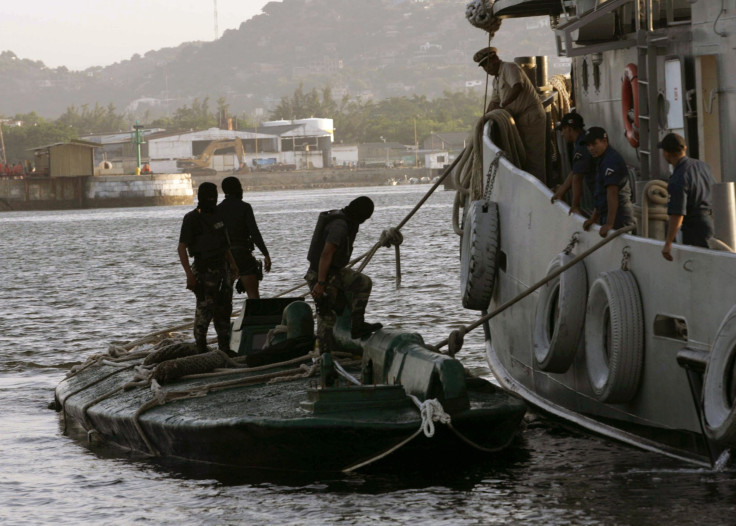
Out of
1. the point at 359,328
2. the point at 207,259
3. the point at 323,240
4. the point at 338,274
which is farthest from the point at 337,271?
the point at 207,259

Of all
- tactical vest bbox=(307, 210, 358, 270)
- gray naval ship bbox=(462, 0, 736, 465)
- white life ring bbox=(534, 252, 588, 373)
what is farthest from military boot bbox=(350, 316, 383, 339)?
white life ring bbox=(534, 252, 588, 373)

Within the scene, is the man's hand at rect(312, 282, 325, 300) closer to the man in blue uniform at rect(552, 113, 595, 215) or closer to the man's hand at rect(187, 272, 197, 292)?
the man's hand at rect(187, 272, 197, 292)

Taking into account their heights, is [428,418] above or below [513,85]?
below

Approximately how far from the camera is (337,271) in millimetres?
10492

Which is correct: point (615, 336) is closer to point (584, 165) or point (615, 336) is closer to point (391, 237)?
point (584, 165)

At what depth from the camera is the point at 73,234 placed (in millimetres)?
64625

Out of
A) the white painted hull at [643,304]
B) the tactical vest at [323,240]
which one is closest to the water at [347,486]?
the white painted hull at [643,304]

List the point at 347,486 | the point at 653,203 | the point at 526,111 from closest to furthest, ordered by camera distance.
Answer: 1. the point at 347,486
2. the point at 653,203
3. the point at 526,111

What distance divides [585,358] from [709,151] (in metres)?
1.98

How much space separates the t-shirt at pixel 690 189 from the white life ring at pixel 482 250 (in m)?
3.69

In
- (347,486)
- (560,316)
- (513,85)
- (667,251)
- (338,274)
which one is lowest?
(347,486)

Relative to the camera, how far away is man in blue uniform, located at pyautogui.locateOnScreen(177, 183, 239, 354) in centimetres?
1190

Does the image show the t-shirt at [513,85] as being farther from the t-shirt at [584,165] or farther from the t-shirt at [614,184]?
the t-shirt at [614,184]

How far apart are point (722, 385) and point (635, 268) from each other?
149cm
